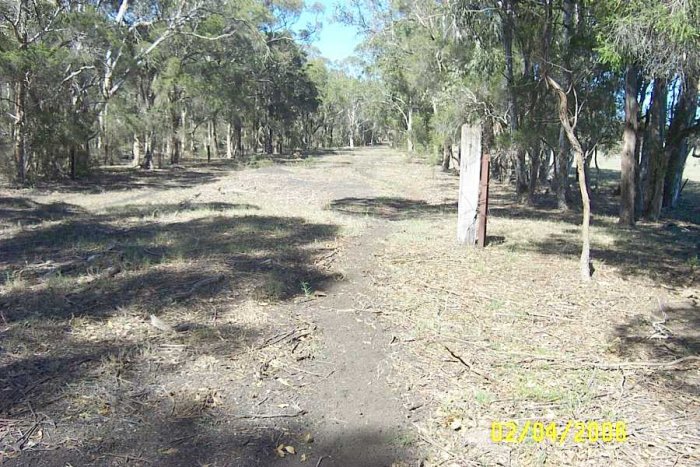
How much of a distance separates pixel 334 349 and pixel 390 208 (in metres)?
10.5

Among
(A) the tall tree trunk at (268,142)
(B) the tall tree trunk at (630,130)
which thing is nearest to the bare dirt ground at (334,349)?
(B) the tall tree trunk at (630,130)

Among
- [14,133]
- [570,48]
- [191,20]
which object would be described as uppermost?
[191,20]

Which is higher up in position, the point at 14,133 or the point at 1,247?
the point at 14,133

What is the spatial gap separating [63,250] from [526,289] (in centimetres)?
698

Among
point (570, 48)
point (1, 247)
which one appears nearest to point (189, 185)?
point (1, 247)

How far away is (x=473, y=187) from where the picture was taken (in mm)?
8477

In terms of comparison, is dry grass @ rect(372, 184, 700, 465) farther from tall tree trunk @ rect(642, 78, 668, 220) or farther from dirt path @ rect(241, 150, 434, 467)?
tall tree trunk @ rect(642, 78, 668, 220)

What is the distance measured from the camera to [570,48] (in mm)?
10578

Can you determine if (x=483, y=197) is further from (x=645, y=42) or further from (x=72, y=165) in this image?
(x=72, y=165)

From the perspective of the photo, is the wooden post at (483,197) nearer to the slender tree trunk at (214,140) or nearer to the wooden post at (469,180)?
the wooden post at (469,180)

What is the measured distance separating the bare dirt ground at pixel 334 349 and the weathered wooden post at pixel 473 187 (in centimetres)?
42

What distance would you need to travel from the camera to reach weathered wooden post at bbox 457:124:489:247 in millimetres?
8367

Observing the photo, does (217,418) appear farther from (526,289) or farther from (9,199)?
(9,199)
